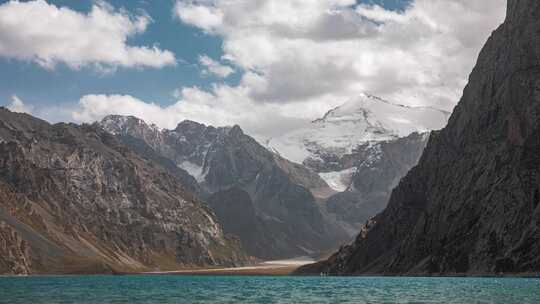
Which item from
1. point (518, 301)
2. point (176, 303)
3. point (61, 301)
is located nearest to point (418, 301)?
point (518, 301)

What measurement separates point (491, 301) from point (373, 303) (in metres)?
16.5

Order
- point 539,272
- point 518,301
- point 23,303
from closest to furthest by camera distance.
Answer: point 518,301 < point 23,303 < point 539,272

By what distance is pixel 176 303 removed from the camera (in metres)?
114

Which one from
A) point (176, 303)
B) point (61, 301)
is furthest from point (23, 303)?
point (176, 303)

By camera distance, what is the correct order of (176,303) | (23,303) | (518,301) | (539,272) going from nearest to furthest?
1. (518,301)
2. (23,303)
3. (176,303)
4. (539,272)

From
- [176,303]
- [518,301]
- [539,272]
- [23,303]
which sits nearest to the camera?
[518,301]

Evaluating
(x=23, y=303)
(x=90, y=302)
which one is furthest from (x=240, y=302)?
(x=23, y=303)

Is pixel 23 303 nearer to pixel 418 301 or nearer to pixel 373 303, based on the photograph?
pixel 373 303

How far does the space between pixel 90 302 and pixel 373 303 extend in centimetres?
4337

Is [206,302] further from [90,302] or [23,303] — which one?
[23,303]

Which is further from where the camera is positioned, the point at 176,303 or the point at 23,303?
the point at 176,303

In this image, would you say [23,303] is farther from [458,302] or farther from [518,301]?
[518,301]

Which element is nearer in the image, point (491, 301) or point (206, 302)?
point (491, 301)

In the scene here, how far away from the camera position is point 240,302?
115125 mm
